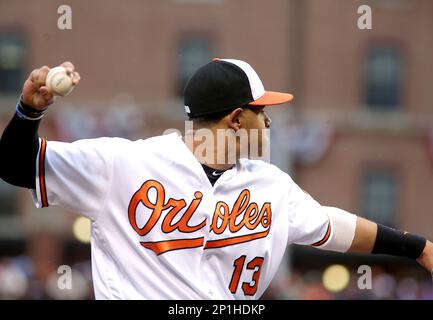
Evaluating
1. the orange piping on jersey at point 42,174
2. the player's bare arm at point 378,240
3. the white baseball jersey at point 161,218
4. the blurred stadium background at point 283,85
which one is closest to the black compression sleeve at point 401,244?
the player's bare arm at point 378,240

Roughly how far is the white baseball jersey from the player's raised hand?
0.68 feet

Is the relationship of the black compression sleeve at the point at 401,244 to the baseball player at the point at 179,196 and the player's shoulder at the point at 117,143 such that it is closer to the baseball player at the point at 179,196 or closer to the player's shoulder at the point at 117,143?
the baseball player at the point at 179,196

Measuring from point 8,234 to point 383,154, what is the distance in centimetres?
1275

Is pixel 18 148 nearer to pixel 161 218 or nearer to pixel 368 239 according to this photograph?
pixel 161 218

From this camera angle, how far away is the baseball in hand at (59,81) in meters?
3.58

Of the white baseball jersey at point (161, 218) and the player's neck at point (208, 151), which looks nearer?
the white baseball jersey at point (161, 218)

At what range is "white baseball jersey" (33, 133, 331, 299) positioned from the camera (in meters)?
3.90

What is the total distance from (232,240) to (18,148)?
1.00m

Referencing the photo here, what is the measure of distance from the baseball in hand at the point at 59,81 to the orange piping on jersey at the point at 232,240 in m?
0.95

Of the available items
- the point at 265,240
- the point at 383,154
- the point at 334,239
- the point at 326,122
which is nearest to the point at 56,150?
the point at 265,240

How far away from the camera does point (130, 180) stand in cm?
396

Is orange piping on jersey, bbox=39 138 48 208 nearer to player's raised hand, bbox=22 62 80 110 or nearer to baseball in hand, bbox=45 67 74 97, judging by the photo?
player's raised hand, bbox=22 62 80 110

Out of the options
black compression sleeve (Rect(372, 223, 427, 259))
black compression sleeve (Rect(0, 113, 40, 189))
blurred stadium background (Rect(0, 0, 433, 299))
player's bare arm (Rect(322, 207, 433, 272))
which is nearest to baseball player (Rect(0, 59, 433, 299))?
black compression sleeve (Rect(0, 113, 40, 189))

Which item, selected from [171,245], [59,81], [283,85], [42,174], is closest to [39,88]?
[59,81]
